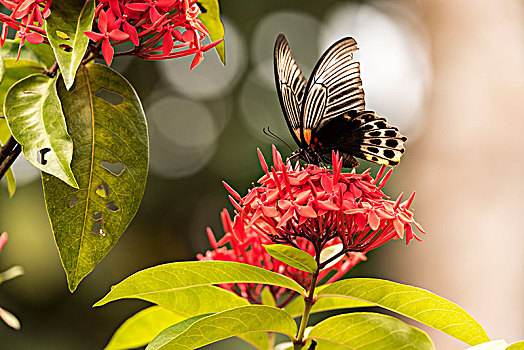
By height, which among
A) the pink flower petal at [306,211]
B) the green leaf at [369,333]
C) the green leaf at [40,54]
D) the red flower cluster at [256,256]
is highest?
the green leaf at [40,54]

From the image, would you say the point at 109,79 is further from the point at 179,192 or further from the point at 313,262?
the point at 179,192

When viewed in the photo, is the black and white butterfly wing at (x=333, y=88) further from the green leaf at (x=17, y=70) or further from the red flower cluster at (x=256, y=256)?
the green leaf at (x=17, y=70)

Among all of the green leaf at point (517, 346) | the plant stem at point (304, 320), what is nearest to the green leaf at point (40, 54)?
the plant stem at point (304, 320)

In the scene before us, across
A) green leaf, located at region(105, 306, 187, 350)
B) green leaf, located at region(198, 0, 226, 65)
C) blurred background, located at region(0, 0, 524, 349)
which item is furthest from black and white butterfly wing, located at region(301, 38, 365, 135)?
blurred background, located at region(0, 0, 524, 349)

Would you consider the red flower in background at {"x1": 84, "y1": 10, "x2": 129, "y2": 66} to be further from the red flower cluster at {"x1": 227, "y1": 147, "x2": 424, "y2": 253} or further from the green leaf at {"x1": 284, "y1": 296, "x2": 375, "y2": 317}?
the green leaf at {"x1": 284, "y1": 296, "x2": 375, "y2": 317}

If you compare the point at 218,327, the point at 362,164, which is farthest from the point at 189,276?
the point at 362,164

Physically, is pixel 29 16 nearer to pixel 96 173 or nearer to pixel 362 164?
pixel 96 173
